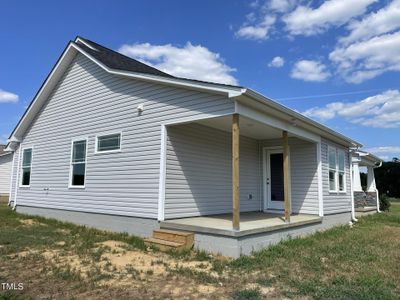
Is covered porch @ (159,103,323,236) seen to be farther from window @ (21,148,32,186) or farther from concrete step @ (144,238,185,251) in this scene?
window @ (21,148,32,186)

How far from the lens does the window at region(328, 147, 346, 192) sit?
11761 millimetres

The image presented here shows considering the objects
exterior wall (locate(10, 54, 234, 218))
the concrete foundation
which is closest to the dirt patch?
the concrete foundation

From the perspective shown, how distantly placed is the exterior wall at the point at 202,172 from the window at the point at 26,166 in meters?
7.41

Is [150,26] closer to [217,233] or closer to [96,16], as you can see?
[96,16]

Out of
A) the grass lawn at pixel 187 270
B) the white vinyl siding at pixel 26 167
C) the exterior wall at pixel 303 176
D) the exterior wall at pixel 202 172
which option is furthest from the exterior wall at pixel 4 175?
the exterior wall at pixel 303 176

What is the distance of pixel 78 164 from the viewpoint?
10656 mm

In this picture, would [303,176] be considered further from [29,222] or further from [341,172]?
[29,222]

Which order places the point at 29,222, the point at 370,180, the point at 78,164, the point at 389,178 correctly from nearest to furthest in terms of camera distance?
the point at 78,164
the point at 29,222
the point at 370,180
the point at 389,178

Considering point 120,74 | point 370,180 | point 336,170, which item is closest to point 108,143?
point 120,74

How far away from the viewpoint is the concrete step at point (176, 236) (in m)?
6.96

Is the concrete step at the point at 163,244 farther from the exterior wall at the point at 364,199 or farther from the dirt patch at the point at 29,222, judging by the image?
the exterior wall at the point at 364,199

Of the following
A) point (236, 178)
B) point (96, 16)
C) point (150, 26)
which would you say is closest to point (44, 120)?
point (96, 16)

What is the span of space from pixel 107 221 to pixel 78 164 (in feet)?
7.70

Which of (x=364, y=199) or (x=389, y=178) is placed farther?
(x=389, y=178)
